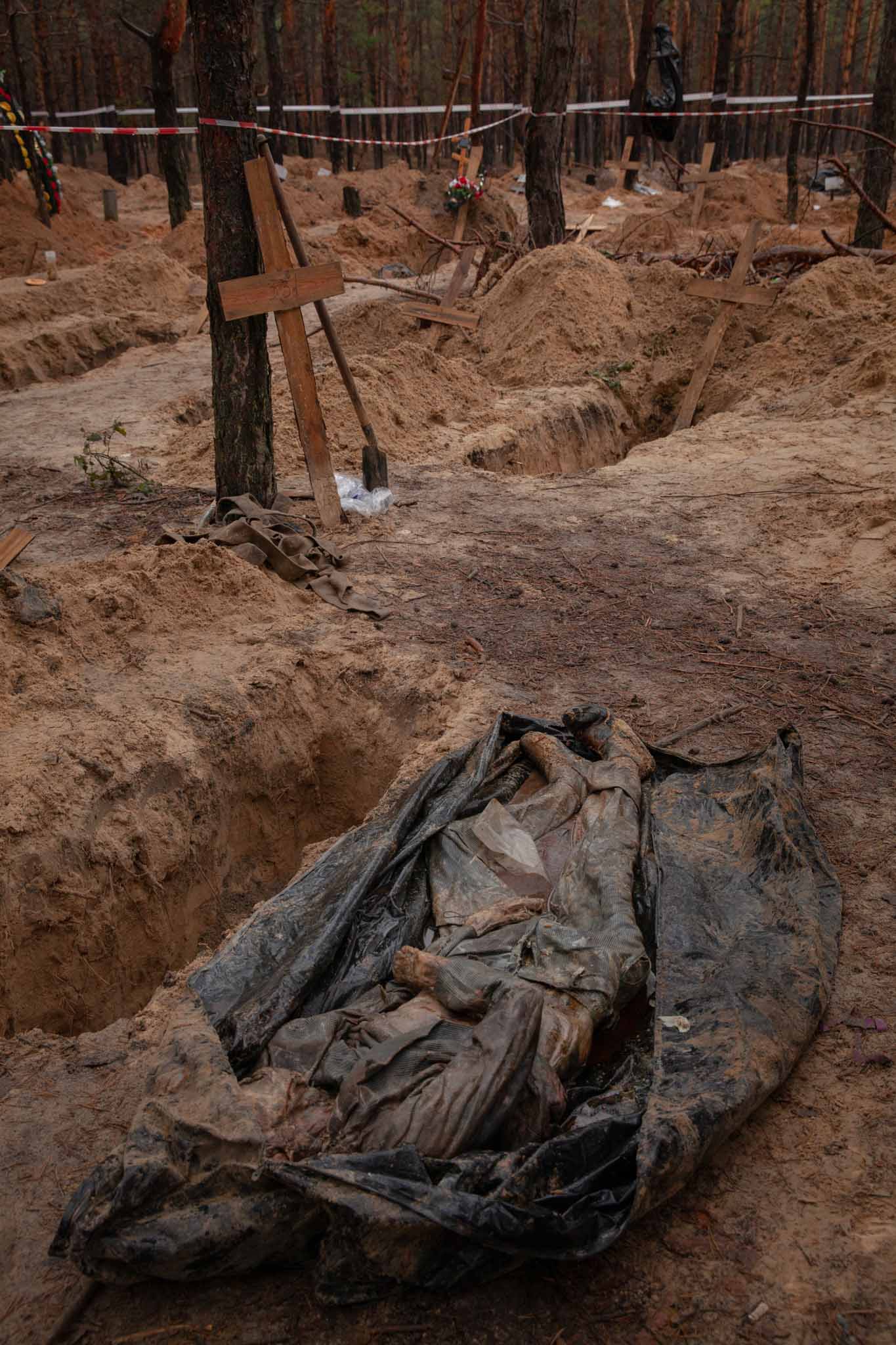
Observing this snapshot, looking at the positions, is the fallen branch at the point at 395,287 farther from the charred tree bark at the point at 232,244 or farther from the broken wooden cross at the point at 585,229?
the broken wooden cross at the point at 585,229

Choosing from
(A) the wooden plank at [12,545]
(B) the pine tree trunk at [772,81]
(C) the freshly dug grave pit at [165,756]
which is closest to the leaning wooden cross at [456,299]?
(C) the freshly dug grave pit at [165,756]

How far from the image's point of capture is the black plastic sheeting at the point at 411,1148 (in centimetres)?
204

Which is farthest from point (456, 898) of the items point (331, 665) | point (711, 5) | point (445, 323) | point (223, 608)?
point (711, 5)

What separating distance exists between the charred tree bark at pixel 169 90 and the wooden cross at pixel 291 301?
Result: 9080mm

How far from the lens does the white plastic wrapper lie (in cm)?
665

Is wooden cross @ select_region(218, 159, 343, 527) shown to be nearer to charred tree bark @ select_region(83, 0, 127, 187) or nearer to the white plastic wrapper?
the white plastic wrapper

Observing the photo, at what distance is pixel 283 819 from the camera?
4.48m

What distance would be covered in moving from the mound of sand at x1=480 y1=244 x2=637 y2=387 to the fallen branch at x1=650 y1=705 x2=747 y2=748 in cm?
621

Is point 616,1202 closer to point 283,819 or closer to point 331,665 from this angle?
point 283,819

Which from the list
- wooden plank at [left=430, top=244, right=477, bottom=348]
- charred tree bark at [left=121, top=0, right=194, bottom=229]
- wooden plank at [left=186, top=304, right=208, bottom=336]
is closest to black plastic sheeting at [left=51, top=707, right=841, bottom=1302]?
wooden plank at [left=430, top=244, right=477, bottom=348]

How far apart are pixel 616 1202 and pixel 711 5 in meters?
44.1

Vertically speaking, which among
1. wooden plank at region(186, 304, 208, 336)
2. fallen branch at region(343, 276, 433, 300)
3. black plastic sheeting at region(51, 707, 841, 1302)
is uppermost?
fallen branch at region(343, 276, 433, 300)

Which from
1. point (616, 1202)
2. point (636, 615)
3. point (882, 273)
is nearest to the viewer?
point (616, 1202)

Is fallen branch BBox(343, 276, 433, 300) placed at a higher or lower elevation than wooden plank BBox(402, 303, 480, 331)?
higher
